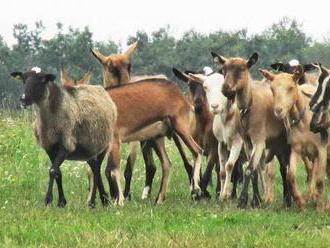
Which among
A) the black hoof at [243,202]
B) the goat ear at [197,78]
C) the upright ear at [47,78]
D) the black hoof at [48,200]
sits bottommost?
the black hoof at [243,202]

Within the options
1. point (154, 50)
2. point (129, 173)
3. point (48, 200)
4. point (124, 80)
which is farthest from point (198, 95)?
point (154, 50)

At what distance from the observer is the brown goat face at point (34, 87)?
468 inches

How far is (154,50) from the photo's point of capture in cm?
8675

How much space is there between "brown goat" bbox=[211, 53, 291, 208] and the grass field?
57cm

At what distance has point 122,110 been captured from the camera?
14.4 metres

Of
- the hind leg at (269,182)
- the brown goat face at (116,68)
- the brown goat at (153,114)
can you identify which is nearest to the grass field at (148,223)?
the hind leg at (269,182)

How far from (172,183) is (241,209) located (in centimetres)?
460

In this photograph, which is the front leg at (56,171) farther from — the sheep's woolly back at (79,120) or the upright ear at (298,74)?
the upright ear at (298,74)

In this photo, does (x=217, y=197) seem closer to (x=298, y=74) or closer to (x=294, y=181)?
(x=294, y=181)

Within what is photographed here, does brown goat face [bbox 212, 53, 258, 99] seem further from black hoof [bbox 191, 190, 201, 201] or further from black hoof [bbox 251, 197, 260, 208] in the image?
black hoof [bbox 191, 190, 201, 201]

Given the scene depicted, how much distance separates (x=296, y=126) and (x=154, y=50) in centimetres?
7461

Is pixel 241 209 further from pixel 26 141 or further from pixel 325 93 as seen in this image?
pixel 26 141

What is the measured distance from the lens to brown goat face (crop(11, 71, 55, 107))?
11.9m

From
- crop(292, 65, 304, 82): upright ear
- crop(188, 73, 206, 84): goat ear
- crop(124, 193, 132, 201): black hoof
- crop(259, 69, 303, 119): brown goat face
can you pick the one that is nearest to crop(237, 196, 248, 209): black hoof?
crop(259, 69, 303, 119): brown goat face
